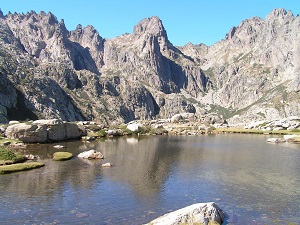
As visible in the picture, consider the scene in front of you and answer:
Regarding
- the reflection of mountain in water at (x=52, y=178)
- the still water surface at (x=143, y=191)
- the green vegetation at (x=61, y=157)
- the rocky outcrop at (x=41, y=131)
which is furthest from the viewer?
the rocky outcrop at (x=41, y=131)

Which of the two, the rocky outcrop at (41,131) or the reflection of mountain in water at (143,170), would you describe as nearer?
the reflection of mountain in water at (143,170)

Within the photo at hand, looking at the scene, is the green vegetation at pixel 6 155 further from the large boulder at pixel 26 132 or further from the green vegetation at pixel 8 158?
the large boulder at pixel 26 132

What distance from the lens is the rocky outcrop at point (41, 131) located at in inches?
4860

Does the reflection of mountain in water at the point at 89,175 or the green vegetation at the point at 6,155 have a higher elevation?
the green vegetation at the point at 6,155

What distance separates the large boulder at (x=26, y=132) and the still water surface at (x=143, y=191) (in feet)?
137

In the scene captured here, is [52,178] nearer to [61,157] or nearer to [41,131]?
[61,157]

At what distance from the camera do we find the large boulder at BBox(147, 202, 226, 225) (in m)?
35.3

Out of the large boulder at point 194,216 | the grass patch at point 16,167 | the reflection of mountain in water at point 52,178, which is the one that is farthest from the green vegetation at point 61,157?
the large boulder at point 194,216

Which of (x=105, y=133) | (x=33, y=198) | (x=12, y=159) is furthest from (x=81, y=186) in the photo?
(x=105, y=133)

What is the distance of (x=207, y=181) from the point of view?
63281mm

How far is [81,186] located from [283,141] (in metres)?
123

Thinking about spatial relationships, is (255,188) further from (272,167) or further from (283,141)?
(283,141)

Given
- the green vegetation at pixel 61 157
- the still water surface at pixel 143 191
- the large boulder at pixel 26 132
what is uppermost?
the large boulder at pixel 26 132

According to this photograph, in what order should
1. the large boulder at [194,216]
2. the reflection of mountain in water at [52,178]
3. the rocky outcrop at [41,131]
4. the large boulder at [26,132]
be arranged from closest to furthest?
the large boulder at [194,216] → the reflection of mountain in water at [52,178] → the large boulder at [26,132] → the rocky outcrop at [41,131]
